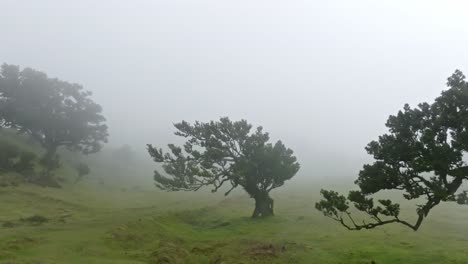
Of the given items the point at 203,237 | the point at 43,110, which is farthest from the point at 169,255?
the point at 43,110

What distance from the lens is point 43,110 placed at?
3445 inches

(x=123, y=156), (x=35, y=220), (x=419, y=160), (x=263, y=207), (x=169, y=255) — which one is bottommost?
(x=169, y=255)

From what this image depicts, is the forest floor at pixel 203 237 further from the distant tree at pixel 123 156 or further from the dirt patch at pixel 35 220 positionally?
the distant tree at pixel 123 156

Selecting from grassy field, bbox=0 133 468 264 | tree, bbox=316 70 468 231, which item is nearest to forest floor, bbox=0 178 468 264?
grassy field, bbox=0 133 468 264

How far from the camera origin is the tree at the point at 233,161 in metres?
51.7

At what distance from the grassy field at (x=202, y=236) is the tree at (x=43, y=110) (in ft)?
90.0

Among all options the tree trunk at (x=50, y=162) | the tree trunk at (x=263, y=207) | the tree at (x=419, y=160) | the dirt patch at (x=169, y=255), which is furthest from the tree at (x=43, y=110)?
the tree at (x=419, y=160)

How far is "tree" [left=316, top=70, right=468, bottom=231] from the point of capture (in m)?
23.9

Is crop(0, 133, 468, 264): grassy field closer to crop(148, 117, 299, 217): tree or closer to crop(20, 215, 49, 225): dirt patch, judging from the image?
crop(20, 215, 49, 225): dirt patch

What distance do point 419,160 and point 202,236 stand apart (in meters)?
23.8

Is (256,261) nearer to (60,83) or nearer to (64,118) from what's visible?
(64,118)

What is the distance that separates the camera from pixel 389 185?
26.6 meters

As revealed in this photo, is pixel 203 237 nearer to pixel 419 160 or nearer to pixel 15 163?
pixel 419 160

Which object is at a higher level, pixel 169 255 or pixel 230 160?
pixel 230 160
